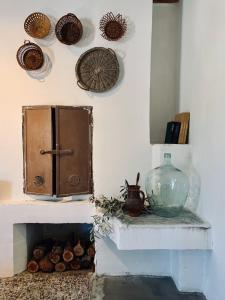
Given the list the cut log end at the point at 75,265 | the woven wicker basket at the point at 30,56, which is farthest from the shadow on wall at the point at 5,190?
the woven wicker basket at the point at 30,56

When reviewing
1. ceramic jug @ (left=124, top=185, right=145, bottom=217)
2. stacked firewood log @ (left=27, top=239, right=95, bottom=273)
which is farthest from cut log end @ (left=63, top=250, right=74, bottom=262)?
ceramic jug @ (left=124, top=185, right=145, bottom=217)

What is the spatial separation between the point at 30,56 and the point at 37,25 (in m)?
0.25

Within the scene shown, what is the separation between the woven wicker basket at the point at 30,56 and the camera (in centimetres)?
254

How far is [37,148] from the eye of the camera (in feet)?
8.34

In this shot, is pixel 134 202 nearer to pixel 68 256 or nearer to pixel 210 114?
pixel 210 114

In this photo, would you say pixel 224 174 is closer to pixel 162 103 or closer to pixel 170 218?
pixel 170 218

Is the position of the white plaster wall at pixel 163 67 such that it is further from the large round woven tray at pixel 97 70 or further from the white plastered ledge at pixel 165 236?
the white plastered ledge at pixel 165 236

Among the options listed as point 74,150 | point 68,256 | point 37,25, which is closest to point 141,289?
point 68,256

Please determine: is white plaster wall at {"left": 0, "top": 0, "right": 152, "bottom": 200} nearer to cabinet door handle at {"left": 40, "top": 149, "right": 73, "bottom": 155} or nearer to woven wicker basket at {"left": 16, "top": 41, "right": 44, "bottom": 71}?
woven wicker basket at {"left": 16, "top": 41, "right": 44, "bottom": 71}

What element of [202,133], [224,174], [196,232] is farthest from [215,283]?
[202,133]

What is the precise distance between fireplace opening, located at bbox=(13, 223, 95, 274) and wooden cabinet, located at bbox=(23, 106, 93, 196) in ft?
1.40

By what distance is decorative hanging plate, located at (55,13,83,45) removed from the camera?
251cm

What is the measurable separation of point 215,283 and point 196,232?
1.00ft

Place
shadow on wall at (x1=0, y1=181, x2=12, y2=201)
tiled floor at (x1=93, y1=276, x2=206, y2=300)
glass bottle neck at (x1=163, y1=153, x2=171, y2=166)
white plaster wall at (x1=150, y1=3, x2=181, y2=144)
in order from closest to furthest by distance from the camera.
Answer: tiled floor at (x1=93, y1=276, x2=206, y2=300) < glass bottle neck at (x1=163, y1=153, x2=171, y2=166) < shadow on wall at (x1=0, y1=181, x2=12, y2=201) < white plaster wall at (x1=150, y1=3, x2=181, y2=144)
